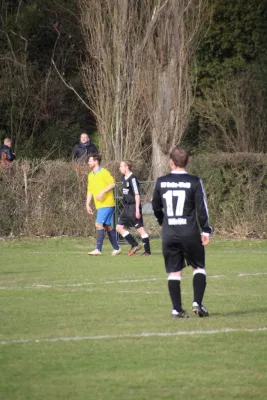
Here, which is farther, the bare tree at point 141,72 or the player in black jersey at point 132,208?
the bare tree at point 141,72

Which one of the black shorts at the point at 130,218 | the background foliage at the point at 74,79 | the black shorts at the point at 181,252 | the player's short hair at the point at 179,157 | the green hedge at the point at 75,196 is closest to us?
the player's short hair at the point at 179,157

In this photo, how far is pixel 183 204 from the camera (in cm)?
1080

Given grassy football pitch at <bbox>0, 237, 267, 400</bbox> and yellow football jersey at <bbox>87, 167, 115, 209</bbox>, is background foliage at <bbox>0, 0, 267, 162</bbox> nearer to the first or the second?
yellow football jersey at <bbox>87, 167, 115, 209</bbox>

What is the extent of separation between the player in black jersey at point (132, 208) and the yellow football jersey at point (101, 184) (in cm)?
42

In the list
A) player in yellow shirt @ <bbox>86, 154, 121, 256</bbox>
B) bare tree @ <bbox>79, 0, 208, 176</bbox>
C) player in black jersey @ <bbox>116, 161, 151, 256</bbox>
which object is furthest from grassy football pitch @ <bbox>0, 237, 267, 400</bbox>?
bare tree @ <bbox>79, 0, 208, 176</bbox>

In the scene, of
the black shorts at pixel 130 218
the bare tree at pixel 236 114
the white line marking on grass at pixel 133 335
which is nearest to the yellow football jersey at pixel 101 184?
the black shorts at pixel 130 218

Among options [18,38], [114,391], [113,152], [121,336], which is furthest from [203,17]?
[114,391]

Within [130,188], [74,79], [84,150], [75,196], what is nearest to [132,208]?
[130,188]

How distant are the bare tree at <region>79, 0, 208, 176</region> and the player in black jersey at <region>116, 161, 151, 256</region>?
328 inches

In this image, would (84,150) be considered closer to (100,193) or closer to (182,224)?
(100,193)

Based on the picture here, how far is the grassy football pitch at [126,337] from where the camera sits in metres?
7.39

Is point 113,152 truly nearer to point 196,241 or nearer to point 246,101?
point 246,101

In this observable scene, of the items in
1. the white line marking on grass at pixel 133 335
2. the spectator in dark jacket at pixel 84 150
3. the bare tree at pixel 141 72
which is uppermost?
the bare tree at pixel 141 72

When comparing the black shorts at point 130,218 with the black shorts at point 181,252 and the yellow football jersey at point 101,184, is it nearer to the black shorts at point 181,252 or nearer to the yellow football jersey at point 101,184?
the yellow football jersey at point 101,184
